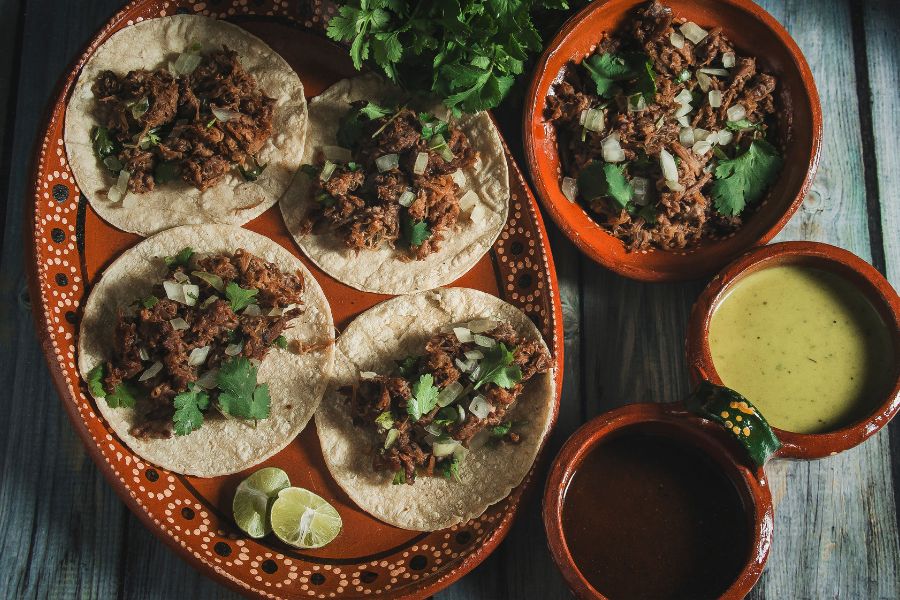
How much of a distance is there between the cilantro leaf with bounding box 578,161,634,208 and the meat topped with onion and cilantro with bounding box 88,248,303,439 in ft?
4.58

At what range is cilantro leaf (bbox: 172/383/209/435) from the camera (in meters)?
3.34

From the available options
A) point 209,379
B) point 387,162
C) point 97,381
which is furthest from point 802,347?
point 97,381

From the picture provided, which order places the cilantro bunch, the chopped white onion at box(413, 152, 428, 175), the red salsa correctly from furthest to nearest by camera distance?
the chopped white onion at box(413, 152, 428, 175) → the red salsa → the cilantro bunch

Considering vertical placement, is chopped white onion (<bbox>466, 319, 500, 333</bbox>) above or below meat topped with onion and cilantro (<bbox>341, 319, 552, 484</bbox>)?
above

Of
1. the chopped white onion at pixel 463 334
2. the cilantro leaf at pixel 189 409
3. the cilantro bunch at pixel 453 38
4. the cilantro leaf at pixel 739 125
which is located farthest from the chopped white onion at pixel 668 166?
the cilantro leaf at pixel 189 409

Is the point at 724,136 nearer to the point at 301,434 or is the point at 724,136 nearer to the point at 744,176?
the point at 744,176

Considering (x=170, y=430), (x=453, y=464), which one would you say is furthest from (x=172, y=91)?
(x=453, y=464)

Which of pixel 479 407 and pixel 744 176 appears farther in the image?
pixel 744 176

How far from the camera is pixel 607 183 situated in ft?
11.4

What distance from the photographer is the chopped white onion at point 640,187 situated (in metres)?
3.55

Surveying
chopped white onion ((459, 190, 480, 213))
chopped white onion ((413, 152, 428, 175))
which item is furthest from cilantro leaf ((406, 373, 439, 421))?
chopped white onion ((413, 152, 428, 175))

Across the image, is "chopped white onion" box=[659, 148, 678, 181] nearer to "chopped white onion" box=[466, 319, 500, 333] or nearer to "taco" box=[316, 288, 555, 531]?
"taco" box=[316, 288, 555, 531]

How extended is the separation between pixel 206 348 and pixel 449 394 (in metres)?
1.06

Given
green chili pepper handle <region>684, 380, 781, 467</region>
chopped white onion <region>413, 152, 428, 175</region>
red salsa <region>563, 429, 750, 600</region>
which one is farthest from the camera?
chopped white onion <region>413, 152, 428, 175</region>
